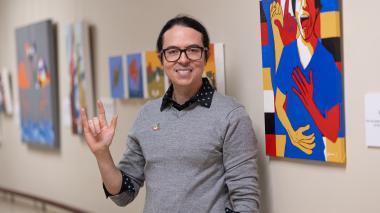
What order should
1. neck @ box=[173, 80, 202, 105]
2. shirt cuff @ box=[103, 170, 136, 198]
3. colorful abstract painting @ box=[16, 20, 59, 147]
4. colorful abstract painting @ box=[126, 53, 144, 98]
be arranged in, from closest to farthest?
1. neck @ box=[173, 80, 202, 105]
2. shirt cuff @ box=[103, 170, 136, 198]
3. colorful abstract painting @ box=[126, 53, 144, 98]
4. colorful abstract painting @ box=[16, 20, 59, 147]

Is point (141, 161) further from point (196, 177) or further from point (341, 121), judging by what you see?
point (341, 121)

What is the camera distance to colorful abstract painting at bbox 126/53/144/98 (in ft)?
7.07

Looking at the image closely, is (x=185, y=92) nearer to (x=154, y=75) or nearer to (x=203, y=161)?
(x=203, y=161)

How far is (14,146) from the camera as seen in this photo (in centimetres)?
344

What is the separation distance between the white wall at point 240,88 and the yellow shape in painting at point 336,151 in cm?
2

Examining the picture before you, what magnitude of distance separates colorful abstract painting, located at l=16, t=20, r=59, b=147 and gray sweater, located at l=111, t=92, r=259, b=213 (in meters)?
1.51

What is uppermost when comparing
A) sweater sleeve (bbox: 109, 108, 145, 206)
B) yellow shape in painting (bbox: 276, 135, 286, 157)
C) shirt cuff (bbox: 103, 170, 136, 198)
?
yellow shape in painting (bbox: 276, 135, 286, 157)

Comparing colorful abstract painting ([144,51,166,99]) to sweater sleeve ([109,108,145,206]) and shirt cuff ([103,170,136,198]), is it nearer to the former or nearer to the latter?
sweater sleeve ([109,108,145,206])

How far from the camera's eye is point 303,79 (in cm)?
144

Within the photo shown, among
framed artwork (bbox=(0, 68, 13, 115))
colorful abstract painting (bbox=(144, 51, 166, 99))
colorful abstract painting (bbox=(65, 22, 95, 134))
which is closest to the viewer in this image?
colorful abstract painting (bbox=(144, 51, 166, 99))

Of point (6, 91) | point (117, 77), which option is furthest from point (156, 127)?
point (6, 91)

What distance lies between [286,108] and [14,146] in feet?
8.56

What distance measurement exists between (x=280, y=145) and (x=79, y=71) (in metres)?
1.46

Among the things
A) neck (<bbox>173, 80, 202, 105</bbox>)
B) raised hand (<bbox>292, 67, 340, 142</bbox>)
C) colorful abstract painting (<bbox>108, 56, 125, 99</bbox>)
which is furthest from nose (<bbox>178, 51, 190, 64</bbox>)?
colorful abstract painting (<bbox>108, 56, 125, 99</bbox>)
